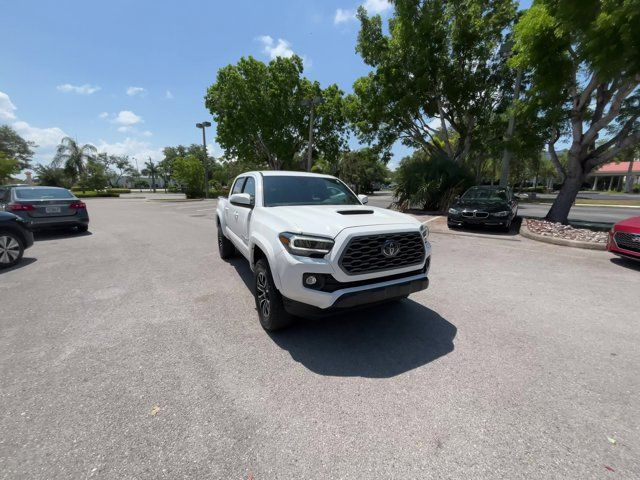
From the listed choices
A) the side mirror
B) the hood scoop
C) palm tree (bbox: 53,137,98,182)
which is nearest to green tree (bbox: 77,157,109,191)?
palm tree (bbox: 53,137,98,182)

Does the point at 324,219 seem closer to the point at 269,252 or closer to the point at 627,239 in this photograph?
the point at 269,252

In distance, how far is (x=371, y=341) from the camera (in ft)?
10.4

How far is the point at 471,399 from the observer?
92.0 inches

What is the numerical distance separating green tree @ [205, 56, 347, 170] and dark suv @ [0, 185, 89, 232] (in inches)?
851

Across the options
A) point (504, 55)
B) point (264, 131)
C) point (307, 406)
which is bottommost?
point (307, 406)

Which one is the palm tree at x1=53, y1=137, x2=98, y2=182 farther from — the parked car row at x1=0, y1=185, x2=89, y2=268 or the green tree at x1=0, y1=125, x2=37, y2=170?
the parked car row at x1=0, y1=185, x2=89, y2=268

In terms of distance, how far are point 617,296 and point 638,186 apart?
7199 centimetres

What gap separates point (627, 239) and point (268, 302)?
7.29 metres

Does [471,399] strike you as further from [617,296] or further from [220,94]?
[220,94]

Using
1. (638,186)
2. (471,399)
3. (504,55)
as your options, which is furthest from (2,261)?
(638,186)

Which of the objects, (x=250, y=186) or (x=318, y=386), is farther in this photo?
(x=250, y=186)

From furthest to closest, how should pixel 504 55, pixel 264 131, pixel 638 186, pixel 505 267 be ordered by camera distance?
pixel 638 186
pixel 264 131
pixel 504 55
pixel 505 267

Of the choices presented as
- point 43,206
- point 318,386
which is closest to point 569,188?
point 318,386

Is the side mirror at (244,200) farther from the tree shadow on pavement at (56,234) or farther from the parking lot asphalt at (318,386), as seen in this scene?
the tree shadow on pavement at (56,234)
